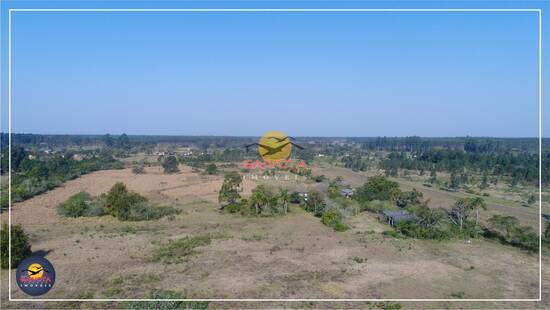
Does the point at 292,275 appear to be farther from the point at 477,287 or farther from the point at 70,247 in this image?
the point at 70,247

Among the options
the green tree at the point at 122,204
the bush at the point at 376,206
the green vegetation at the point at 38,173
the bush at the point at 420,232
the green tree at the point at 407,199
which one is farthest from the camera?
the green vegetation at the point at 38,173

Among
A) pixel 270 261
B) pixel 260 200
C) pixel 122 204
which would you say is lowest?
pixel 270 261

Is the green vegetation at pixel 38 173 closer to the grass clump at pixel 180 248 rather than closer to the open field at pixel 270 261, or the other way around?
the open field at pixel 270 261

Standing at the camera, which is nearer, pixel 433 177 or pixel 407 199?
pixel 407 199

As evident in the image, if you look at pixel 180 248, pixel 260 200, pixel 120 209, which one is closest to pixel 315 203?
pixel 260 200

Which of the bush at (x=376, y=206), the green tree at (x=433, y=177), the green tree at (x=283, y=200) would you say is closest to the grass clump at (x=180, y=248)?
the green tree at (x=283, y=200)

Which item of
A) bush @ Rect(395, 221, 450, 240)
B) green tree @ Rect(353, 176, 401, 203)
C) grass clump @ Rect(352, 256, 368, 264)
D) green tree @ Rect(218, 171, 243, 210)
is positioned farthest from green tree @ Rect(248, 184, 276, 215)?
grass clump @ Rect(352, 256, 368, 264)

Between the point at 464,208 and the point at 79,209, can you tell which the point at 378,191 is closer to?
the point at 464,208
